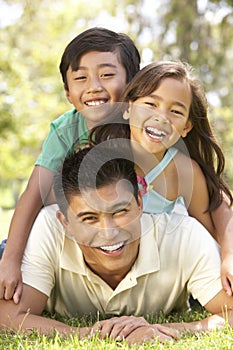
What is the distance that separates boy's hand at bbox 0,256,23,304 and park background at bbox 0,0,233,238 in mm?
3012

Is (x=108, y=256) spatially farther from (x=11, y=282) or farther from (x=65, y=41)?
(x=65, y=41)

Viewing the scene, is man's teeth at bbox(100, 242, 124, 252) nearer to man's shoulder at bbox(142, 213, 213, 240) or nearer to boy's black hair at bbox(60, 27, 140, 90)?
man's shoulder at bbox(142, 213, 213, 240)

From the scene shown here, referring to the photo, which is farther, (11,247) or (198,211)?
(198,211)

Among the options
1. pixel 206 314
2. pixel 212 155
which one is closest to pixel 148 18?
pixel 212 155

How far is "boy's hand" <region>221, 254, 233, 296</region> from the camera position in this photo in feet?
10.6

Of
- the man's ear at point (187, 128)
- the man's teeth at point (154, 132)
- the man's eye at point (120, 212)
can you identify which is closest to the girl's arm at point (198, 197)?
the man's ear at point (187, 128)

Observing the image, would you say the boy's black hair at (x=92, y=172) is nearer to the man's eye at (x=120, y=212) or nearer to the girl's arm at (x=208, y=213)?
the man's eye at (x=120, y=212)

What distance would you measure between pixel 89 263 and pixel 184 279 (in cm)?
49

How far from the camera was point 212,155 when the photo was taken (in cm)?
414

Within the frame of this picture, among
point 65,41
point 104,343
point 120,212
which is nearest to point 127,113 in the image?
point 120,212

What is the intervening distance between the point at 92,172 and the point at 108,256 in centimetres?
42

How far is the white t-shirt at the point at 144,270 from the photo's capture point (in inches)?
132

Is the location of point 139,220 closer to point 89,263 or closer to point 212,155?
point 89,263

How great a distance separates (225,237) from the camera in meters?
3.69
